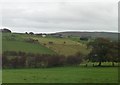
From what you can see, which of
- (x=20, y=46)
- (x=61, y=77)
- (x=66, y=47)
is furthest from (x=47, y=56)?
(x=61, y=77)

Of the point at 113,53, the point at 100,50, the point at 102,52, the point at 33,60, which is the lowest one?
the point at 33,60

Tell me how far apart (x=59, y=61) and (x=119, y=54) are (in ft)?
37.6

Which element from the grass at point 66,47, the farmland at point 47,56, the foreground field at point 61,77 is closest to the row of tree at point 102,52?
the farmland at point 47,56

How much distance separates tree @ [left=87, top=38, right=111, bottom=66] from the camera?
4541 cm

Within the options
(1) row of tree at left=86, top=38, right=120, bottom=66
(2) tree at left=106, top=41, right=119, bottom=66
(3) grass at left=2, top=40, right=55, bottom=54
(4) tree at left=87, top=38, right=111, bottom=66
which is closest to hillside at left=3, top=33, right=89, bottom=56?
(3) grass at left=2, top=40, right=55, bottom=54

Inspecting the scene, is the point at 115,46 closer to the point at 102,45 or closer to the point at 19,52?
the point at 102,45

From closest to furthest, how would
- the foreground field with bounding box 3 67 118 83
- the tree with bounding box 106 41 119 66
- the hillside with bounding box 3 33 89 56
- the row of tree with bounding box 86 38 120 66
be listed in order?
the foreground field with bounding box 3 67 118 83 → the hillside with bounding box 3 33 89 56 → the tree with bounding box 106 41 119 66 → the row of tree with bounding box 86 38 120 66

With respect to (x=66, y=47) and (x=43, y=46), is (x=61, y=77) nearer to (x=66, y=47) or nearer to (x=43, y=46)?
(x=43, y=46)

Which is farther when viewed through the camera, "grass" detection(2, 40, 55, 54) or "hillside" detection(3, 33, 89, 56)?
"hillside" detection(3, 33, 89, 56)

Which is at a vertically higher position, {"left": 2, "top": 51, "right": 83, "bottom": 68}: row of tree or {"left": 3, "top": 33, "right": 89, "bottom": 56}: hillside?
{"left": 3, "top": 33, "right": 89, "bottom": 56}: hillside

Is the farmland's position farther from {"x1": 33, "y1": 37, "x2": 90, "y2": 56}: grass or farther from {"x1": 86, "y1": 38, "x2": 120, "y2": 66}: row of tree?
{"x1": 86, "y1": 38, "x2": 120, "y2": 66}: row of tree

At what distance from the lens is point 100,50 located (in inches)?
1805

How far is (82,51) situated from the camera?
45.6 metres

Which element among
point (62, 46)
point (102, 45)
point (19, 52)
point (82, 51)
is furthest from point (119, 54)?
point (19, 52)
